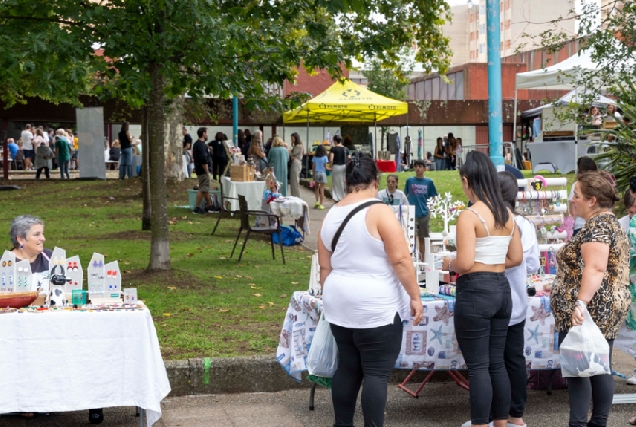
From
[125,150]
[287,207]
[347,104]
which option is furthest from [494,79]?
[125,150]

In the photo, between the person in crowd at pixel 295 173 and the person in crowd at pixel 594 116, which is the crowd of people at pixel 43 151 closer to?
the person in crowd at pixel 295 173

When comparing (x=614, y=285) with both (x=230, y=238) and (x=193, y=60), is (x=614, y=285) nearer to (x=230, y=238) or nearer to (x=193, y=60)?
(x=193, y=60)

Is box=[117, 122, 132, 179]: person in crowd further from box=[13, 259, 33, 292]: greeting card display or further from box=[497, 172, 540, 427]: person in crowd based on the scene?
box=[497, 172, 540, 427]: person in crowd

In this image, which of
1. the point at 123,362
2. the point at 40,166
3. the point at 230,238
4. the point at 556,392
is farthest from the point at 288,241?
the point at 40,166

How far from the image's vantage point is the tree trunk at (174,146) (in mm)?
24062

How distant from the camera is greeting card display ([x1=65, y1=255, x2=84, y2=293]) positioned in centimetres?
575

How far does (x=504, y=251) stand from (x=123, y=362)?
238 cm

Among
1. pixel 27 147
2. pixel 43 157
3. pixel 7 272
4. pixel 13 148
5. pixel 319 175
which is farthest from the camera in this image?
pixel 13 148

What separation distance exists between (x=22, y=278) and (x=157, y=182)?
16.0 ft

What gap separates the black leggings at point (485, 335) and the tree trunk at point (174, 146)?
757 inches

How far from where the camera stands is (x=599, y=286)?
503 cm

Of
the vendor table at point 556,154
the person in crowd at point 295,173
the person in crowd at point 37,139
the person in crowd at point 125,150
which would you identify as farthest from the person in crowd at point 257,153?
the person in crowd at point 37,139

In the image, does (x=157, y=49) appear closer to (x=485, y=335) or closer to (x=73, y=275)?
(x=73, y=275)

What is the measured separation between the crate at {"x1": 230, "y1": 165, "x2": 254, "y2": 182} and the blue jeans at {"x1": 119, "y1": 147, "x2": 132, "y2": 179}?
9.91m
